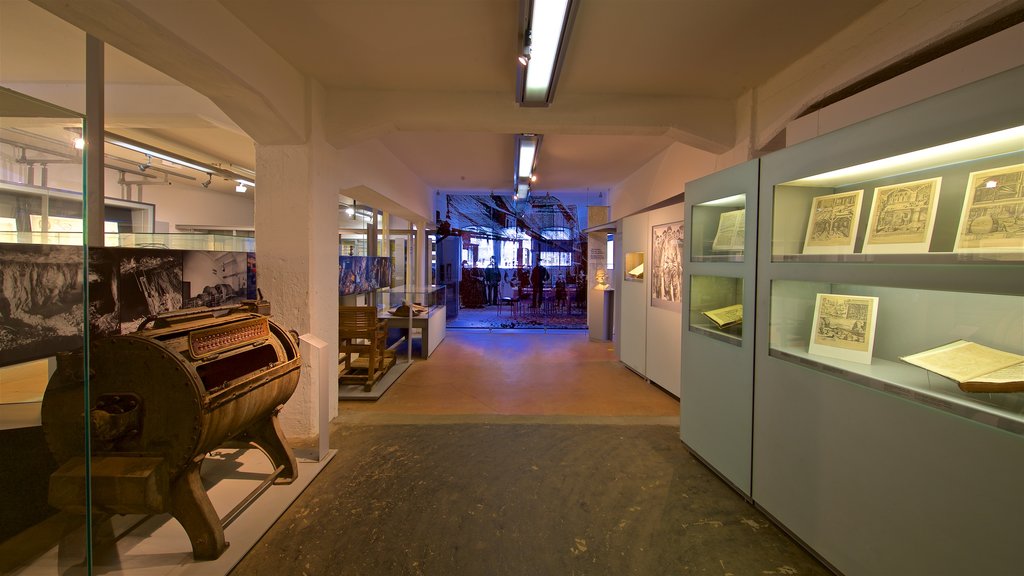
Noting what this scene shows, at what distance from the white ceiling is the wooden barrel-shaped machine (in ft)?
5.78

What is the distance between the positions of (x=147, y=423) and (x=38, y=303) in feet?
2.66

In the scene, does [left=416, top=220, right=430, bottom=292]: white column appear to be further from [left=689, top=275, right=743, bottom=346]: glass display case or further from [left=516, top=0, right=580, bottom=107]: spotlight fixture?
[left=689, top=275, right=743, bottom=346]: glass display case

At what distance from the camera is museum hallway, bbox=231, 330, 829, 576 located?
2250 millimetres

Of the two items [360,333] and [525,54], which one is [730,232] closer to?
[525,54]

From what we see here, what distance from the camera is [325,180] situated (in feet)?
13.3

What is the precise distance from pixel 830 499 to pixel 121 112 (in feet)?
22.6

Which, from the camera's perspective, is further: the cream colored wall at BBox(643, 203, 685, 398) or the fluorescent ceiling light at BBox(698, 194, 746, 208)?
the cream colored wall at BBox(643, 203, 685, 398)

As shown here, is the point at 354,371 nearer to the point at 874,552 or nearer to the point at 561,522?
the point at 561,522

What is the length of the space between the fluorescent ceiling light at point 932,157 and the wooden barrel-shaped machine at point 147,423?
3710 mm

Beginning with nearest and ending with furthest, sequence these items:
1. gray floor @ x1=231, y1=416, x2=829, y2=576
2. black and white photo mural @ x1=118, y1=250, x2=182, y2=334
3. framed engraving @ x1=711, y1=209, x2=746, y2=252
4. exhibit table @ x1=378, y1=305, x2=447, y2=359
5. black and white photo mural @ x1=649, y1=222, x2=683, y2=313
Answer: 1. gray floor @ x1=231, y1=416, x2=829, y2=576
2. black and white photo mural @ x1=118, y1=250, x2=182, y2=334
3. framed engraving @ x1=711, y1=209, x2=746, y2=252
4. black and white photo mural @ x1=649, y1=222, x2=683, y2=313
5. exhibit table @ x1=378, y1=305, x2=447, y2=359

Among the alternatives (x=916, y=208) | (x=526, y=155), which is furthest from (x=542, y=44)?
(x=526, y=155)

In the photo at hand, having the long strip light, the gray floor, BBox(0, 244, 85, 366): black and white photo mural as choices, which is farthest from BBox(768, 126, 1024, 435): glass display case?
the long strip light

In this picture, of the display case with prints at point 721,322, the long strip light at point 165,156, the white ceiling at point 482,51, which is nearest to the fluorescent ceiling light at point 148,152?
the long strip light at point 165,156

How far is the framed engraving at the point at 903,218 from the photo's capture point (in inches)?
77.7
